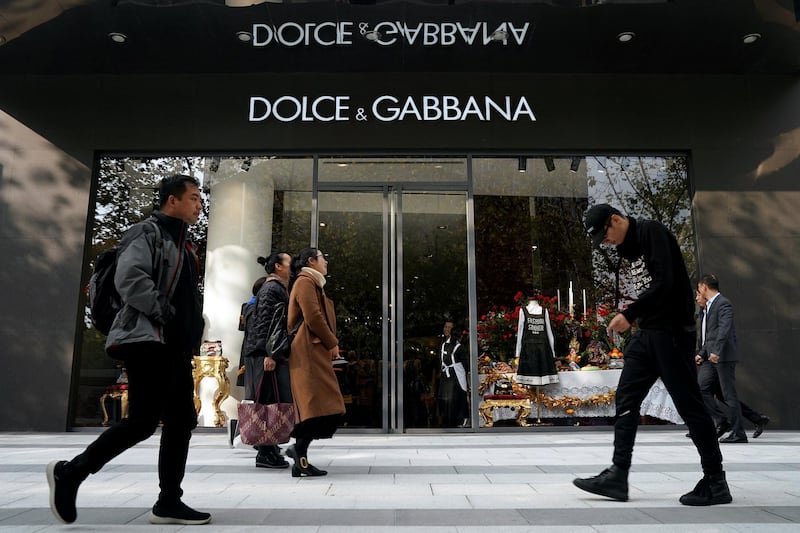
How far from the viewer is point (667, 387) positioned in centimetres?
340

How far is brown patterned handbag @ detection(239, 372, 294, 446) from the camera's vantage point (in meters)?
4.77

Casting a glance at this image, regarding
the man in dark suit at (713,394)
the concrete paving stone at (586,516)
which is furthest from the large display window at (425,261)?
the concrete paving stone at (586,516)

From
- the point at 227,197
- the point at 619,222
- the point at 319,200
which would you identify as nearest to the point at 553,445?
the point at 619,222

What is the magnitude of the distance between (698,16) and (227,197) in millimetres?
6467

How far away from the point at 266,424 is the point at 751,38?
7.37 metres

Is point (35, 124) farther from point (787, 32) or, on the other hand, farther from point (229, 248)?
point (787, 32)

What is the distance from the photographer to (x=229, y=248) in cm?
875

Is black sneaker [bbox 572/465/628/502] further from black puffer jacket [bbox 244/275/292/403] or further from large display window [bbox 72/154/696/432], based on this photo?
large display window [bbox 72/154/696/432]

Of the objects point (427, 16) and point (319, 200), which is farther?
point (319, 200)

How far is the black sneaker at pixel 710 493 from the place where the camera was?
3244mm

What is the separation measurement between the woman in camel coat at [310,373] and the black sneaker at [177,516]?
4.55ft

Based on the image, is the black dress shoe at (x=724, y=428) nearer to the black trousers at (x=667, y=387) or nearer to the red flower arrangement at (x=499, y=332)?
the red flower arrangement at (x=499, y=332)

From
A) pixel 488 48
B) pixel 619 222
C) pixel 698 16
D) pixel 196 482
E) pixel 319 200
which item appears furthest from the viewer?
pixel 319 200

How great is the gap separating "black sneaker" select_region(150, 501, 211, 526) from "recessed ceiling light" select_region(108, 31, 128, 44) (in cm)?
664
